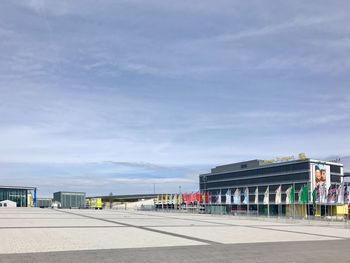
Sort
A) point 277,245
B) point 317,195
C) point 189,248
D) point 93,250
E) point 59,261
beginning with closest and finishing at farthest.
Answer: point 59,261 → point 93,250 → point 189,248 → point 277,245 → point 317,195

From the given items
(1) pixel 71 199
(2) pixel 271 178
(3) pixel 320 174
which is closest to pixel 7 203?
(1) pixel 71 199

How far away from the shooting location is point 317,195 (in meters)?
68.9

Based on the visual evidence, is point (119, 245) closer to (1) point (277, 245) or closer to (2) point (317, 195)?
(1) point (277, 245)

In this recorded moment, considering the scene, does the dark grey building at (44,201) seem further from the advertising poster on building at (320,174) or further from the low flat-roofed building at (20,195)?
the advertising poster on building at (320,174)

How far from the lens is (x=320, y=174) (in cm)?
12850

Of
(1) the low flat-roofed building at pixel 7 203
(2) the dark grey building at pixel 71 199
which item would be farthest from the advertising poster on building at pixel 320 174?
(1) the low flat-roofed building at pixel 7 203

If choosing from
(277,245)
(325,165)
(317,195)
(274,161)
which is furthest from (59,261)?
(274,161)

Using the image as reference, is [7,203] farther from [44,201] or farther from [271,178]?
[271,178]

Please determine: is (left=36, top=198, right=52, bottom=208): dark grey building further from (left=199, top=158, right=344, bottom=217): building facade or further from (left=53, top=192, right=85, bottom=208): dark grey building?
(left=199, top=158, right=344, bottom=217): building facade

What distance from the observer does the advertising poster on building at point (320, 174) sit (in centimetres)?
12625

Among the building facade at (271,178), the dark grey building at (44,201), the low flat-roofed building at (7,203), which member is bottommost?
the dark grey building at (44,201)

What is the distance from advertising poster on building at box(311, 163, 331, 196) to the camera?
126250 millimetres

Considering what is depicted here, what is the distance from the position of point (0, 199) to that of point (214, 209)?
297ft

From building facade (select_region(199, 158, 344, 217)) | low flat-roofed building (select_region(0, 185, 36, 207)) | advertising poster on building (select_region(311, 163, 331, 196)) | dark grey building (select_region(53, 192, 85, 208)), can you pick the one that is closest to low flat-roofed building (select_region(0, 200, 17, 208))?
low flat-roofed building (select_region(0, 185, 36, 207))
